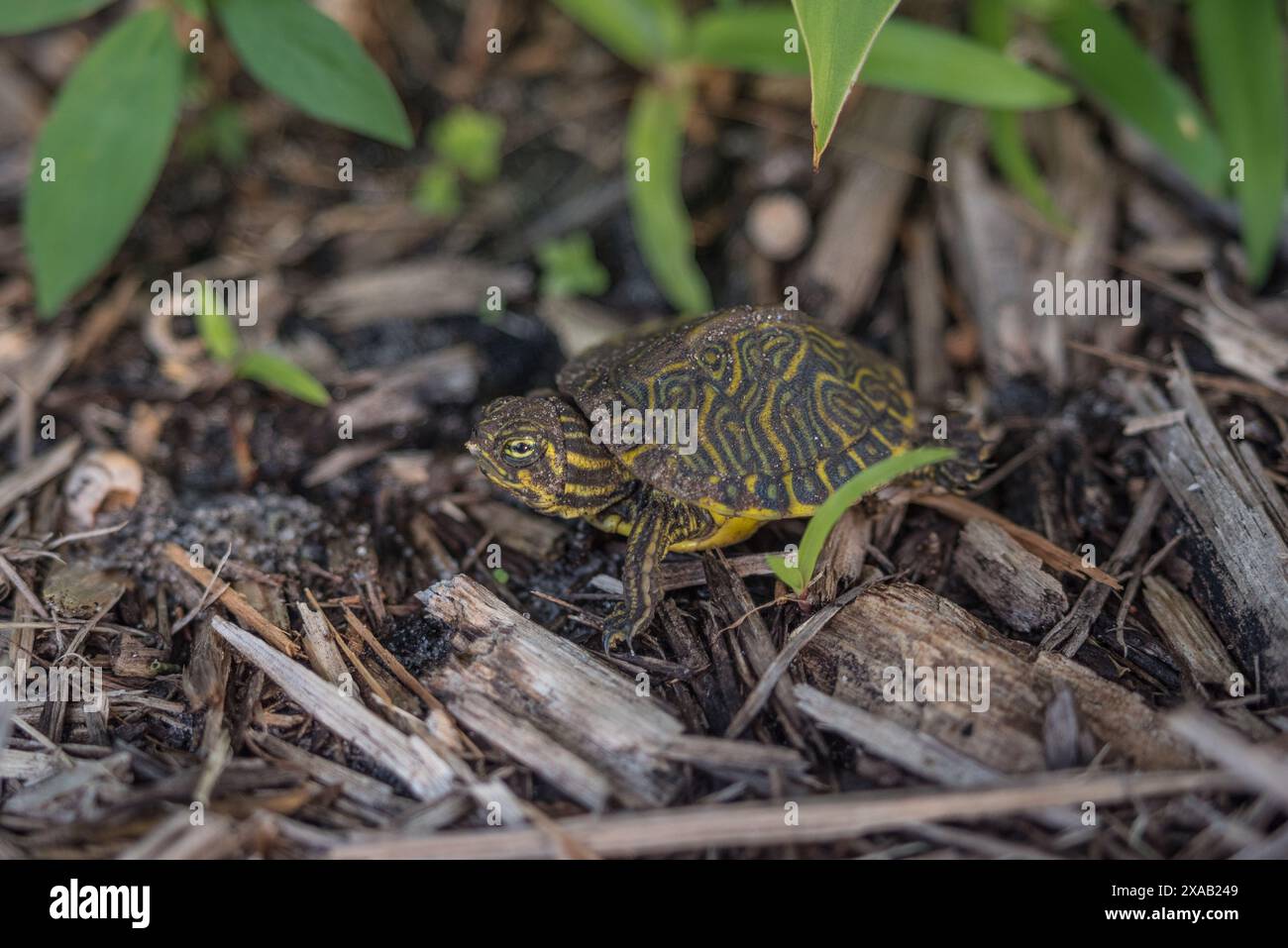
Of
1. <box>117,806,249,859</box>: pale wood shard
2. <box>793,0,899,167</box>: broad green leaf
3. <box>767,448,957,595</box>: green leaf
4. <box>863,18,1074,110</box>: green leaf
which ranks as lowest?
<box>117,806,249,859</box>: pale wood shard

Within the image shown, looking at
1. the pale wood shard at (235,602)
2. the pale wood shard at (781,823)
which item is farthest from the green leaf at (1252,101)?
the pale wood shard at (235,602)

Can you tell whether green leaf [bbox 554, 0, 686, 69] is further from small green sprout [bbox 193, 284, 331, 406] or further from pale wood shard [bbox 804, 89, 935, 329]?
small green sprout [bbox 193, 284, 331, 406]

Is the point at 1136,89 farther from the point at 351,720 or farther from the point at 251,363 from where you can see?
the point at 351,720

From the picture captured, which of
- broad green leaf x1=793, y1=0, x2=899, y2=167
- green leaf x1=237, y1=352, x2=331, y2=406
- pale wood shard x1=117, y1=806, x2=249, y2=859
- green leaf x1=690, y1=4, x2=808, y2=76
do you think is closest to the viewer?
pale wood shard x1=117, y1=806, x2=249, y2=859

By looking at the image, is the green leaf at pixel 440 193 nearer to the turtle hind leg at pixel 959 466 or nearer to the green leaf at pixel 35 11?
the green leaf at pixel 35 11

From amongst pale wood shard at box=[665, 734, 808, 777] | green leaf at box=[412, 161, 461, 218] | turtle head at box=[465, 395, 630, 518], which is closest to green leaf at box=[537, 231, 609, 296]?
green leaf at box=[412, 161, 461, 218]

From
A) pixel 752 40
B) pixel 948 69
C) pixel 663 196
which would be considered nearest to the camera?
pixel 948 69

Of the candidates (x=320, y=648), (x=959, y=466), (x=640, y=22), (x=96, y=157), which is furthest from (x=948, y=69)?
(x=96, y=157)
